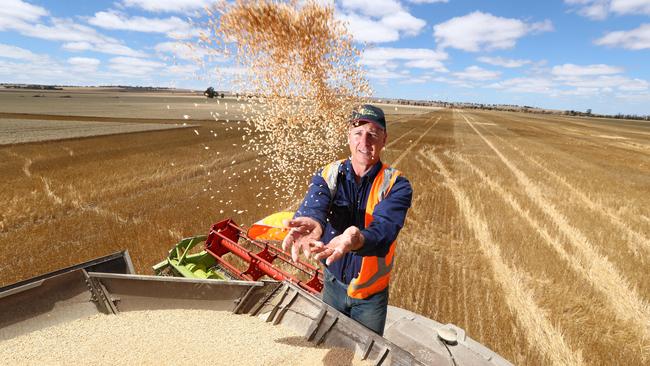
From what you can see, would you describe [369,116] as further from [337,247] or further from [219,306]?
[219,306]

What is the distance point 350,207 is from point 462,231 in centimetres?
687

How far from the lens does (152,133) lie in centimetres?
2514

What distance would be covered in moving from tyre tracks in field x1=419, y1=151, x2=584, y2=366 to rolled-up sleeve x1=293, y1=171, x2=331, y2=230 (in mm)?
3934

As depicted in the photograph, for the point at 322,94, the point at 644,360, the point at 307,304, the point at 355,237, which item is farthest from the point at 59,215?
the point at 644,360

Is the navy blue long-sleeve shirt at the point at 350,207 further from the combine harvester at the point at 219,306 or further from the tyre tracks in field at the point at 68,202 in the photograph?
the tyre tracks in field at the point at 68,202

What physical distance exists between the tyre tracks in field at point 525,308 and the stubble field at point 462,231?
0.06 feet

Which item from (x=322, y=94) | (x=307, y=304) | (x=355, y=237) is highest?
(x=322, y=94)

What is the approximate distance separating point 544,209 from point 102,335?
36.7ft

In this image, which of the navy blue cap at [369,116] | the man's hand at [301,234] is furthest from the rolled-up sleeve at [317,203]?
the navy blue cap at [369,116]

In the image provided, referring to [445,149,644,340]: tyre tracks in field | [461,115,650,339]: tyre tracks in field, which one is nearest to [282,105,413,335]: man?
[461,115,650,339]: tyre tracks in field

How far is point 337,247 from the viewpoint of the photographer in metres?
1.67

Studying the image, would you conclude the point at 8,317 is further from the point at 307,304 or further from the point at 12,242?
the point at 12,242

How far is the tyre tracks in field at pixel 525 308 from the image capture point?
14.3ft

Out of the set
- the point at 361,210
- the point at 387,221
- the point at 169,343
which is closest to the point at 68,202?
Answer: the point at 169,343
